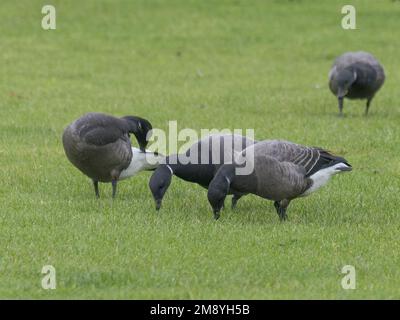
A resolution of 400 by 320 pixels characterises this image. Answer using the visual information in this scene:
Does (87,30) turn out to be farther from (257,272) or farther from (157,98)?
(257,272)

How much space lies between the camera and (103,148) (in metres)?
11.4

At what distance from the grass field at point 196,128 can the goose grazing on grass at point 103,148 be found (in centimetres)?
38

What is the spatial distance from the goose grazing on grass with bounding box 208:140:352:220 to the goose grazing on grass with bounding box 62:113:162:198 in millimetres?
1645

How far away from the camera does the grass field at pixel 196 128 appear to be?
344 inches

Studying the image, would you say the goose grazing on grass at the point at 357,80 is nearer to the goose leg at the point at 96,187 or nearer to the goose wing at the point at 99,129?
the goose leg at the point at 96,187

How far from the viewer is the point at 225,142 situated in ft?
37.3

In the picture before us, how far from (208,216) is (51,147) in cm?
483

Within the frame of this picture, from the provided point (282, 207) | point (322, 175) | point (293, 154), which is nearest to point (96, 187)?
point (282, 207)

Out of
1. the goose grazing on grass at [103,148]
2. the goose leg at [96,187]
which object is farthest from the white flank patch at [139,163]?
the goose leg at [96,187]

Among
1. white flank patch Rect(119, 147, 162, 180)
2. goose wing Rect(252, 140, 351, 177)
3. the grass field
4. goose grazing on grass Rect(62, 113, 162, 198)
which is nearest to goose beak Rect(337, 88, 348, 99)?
the grass field

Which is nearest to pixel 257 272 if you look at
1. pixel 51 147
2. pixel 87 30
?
pixel 51 147

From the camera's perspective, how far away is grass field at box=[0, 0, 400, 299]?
28.6 feet

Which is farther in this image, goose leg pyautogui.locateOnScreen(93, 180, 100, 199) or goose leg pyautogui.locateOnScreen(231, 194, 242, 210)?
goose leg pyautogui.locateOnScreen(93, 180, 100, 199)

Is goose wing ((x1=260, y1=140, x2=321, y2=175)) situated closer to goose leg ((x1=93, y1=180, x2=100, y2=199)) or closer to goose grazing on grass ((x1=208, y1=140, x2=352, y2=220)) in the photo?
goose grazing on grass ((x1=208, y1=140, x2=352, y2=220))
